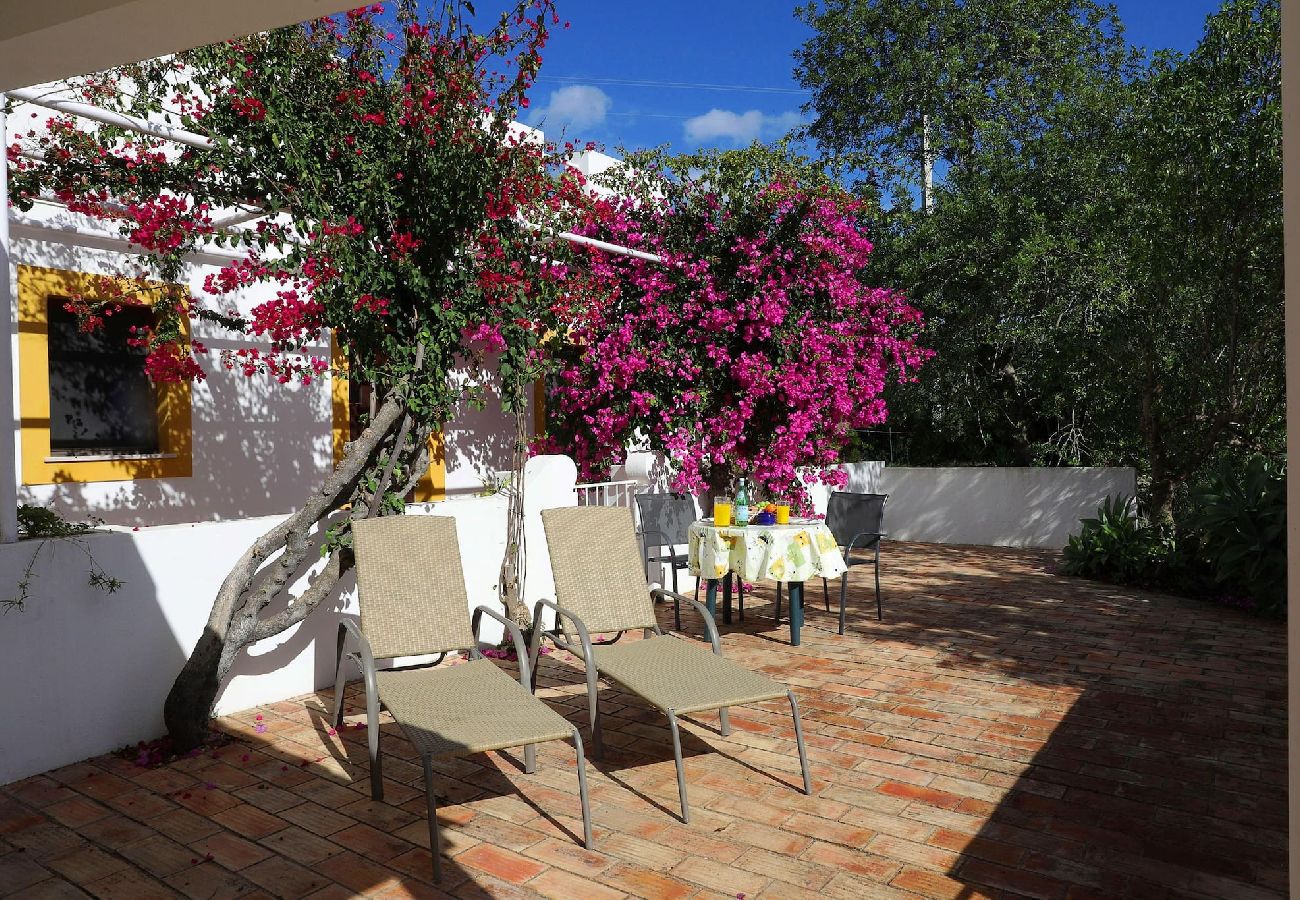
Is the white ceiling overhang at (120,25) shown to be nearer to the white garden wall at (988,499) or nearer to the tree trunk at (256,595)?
the tree trunk at (256,595)

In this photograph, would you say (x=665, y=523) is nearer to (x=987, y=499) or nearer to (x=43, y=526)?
(x=43, y=526)

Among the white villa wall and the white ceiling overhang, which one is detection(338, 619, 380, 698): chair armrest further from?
the white villa wall

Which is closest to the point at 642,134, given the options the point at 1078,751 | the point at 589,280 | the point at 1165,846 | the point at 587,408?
the point at 589,280

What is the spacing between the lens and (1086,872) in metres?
3.17

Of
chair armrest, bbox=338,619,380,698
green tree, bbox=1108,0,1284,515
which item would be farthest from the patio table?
green tree, bbox=1108,0,1284,515

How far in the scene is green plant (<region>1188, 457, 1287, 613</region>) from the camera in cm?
754

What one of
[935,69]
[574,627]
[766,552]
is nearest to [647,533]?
[766,552]

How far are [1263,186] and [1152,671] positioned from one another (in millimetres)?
4633

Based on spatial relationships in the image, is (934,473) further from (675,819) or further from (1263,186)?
(675,819)

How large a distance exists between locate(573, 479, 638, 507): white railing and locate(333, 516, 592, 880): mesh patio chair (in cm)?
339

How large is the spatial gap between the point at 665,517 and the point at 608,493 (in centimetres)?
107

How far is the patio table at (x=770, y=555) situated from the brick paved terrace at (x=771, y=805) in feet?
2.56

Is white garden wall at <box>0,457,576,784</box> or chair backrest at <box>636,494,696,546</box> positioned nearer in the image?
white garden wall at <box>0,457,576,784</box>

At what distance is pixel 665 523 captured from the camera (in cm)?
773
